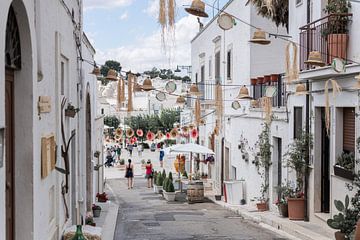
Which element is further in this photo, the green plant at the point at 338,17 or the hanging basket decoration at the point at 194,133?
the hanging basket decoration at the point at 194,133

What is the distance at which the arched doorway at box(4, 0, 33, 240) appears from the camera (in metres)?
6.80

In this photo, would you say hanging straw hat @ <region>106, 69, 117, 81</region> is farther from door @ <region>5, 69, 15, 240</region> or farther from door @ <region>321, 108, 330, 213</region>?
door @ <region>5, 69, 15, 240</region>

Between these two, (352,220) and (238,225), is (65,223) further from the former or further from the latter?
(238,225)

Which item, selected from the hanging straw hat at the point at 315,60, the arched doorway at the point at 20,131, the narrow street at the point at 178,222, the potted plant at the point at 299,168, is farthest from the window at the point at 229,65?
the arched doorway at the point at 20,131

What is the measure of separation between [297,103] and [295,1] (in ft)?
9.77

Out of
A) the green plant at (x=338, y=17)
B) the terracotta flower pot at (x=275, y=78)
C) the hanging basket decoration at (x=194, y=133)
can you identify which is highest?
the green plant at (x=338, y=17)

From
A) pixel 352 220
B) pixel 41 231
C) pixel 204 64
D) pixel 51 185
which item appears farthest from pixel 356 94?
pixel 204 64

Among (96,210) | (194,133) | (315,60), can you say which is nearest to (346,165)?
(315,60)

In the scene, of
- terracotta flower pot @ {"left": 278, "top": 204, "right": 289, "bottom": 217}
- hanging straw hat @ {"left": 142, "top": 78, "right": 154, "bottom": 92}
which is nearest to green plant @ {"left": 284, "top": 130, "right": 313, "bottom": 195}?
terracotta flower pot @ {"left": 278, "top": 204, "right": 289, "bottom": 217}

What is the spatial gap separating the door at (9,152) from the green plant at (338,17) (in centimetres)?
862

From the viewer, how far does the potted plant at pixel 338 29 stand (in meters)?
13.4

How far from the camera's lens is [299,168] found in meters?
16.8

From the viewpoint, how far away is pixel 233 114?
2708cm

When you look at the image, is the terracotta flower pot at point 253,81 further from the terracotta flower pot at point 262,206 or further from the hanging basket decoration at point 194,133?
the hanging basket decoration at point 194,133
